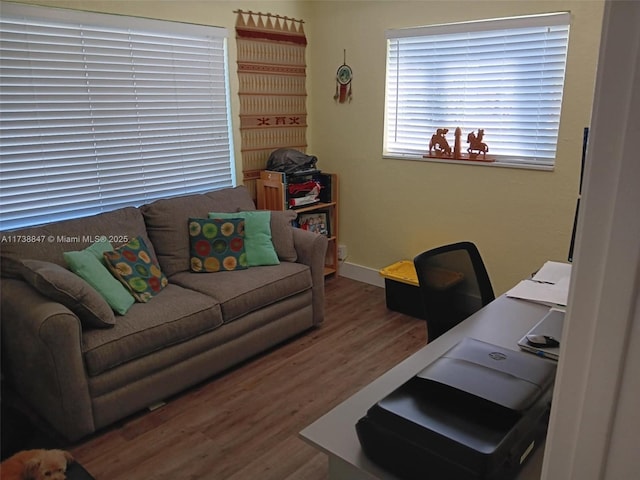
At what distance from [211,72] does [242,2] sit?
22.6 inches

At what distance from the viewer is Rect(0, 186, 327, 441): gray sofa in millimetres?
2184

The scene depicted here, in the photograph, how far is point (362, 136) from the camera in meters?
4.06

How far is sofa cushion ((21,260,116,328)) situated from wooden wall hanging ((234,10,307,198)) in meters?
1.87

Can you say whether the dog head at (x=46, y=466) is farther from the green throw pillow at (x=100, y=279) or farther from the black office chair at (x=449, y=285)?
the black office chair at (x=449, y=285)

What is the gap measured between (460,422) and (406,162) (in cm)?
297

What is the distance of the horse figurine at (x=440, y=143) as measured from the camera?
3561 mm

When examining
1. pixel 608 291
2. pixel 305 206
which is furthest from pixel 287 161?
pixel 608 291

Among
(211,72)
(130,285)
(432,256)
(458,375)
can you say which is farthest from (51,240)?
(458,375)

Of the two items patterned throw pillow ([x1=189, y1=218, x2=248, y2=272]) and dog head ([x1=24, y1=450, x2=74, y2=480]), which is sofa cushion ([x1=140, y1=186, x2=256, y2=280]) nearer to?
patterned throw pillow ([x1=189, y1=218, x2=248, y2=272])

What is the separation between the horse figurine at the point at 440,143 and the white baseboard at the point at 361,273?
1.19 metres

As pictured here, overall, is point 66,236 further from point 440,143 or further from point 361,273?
point 440,143

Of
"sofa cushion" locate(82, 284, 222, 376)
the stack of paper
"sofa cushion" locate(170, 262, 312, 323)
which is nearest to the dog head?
"sofa cushion" locate(82, 284, 222, 376)

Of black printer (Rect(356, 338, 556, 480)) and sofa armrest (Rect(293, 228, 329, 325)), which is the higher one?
black printer (Rect(356, 338, 556, 480))

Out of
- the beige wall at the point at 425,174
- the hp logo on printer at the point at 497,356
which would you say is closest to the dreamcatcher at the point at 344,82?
the beige wall at the point at 425,174
